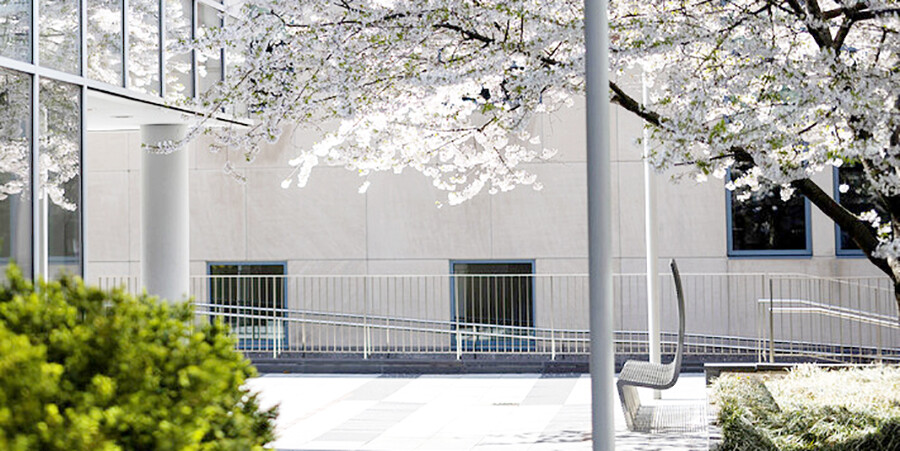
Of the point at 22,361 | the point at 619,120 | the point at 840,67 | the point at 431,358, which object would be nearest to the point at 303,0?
the point at 840,67

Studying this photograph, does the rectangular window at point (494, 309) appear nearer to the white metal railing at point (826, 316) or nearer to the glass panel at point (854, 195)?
the white metal railing at point (826, 316)

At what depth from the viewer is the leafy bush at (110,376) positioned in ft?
10.3

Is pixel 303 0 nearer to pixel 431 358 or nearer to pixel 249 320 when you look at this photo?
pixel 431 358

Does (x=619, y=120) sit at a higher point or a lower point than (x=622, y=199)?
higher

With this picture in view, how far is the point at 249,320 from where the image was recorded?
64.3 feet

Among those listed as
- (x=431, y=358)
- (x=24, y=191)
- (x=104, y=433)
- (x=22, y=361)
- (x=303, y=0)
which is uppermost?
(x=303, y=0)

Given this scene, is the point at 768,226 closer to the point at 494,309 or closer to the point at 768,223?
the point at 768,223

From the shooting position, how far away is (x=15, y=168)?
1016 centimetres

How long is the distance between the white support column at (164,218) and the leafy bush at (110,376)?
35.9 feet

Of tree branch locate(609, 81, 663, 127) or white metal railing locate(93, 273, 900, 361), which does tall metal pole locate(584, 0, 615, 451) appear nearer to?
tree branch locate(609, 81, 663, 127)

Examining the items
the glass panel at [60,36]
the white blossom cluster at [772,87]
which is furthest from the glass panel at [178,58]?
the white blossom cluster at [772,87]

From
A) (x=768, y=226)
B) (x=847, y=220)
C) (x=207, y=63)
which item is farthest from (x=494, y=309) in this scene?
(x=847, y=220)

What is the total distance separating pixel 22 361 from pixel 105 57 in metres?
9.43

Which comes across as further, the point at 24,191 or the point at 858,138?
the point at 24,191
